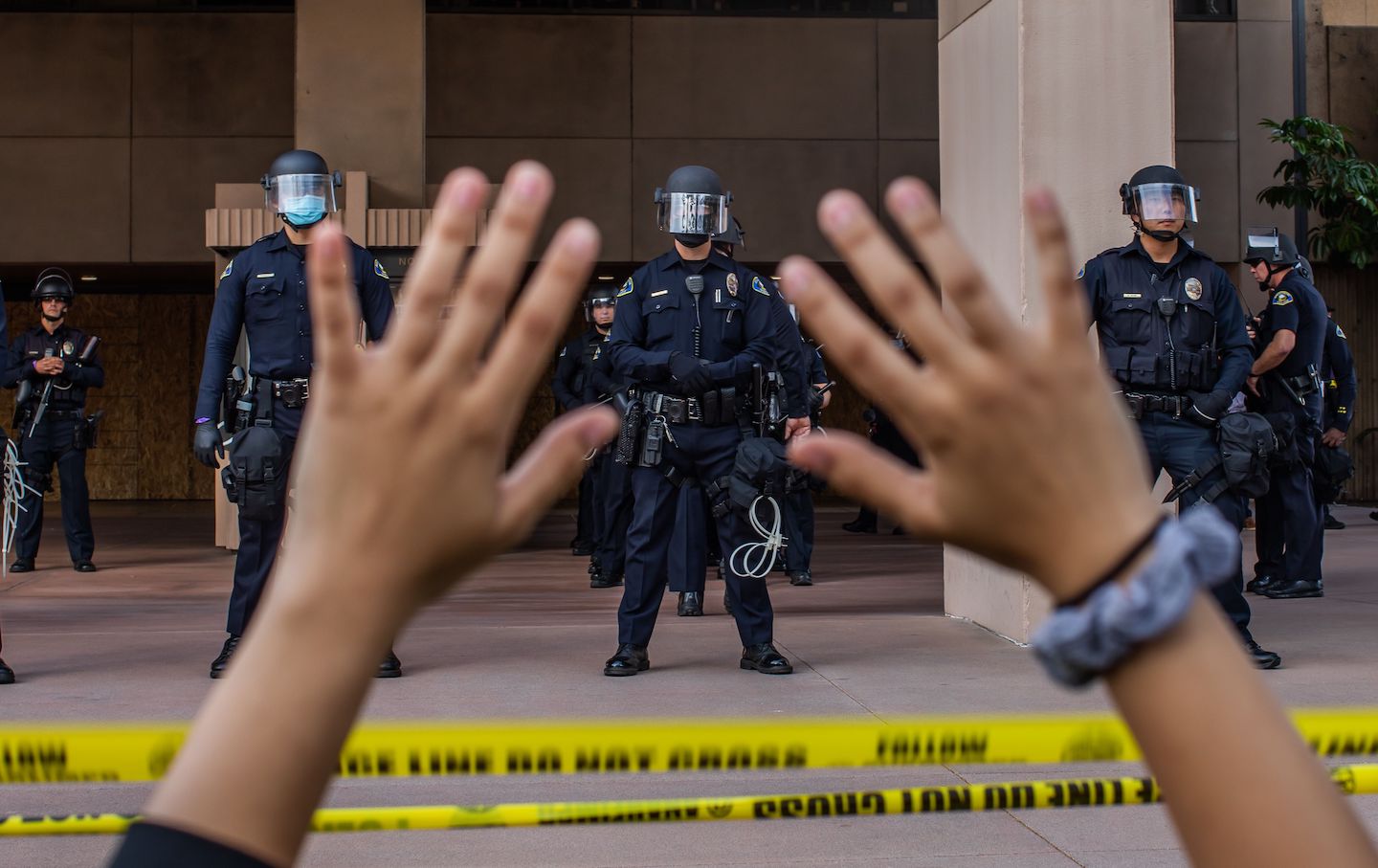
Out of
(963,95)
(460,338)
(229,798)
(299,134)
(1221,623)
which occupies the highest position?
(299,134)

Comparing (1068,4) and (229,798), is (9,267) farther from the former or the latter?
(229,798)

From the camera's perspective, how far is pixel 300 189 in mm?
5914

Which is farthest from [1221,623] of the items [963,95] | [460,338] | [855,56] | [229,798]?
[855,56]

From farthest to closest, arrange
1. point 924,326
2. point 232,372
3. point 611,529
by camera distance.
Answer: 1. point 611,529
2. point 232,372
3. point 924,326

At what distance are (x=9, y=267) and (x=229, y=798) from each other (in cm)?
1635

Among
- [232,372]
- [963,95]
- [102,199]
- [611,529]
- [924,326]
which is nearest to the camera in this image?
[924,326]

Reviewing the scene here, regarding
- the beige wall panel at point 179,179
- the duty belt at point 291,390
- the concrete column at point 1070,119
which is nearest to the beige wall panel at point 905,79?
the beige wall panel at point 179,179

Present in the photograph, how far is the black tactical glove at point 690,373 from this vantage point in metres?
5.92

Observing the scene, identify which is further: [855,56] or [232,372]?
[855,56]

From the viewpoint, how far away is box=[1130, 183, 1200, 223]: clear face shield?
233 inches

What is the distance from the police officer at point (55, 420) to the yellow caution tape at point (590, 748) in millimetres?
9139

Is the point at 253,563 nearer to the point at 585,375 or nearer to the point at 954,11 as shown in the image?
the point at 954,11

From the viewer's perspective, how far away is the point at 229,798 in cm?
85

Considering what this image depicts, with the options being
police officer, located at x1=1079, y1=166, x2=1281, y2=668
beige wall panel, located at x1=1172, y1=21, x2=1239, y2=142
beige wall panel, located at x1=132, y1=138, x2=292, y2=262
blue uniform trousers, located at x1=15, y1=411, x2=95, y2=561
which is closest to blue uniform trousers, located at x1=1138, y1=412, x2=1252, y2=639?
police officer, located at x1=1079, y1=166, x2=1281, y2=668
